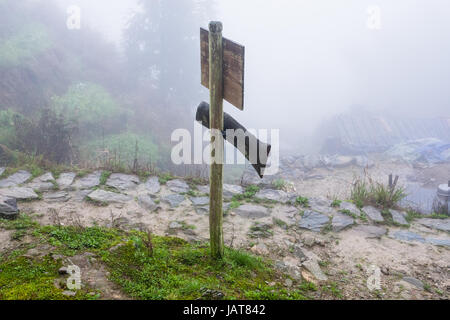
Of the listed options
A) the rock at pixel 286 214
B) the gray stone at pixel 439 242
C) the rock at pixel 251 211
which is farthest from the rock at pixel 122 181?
the gray stone at pixel 439 242

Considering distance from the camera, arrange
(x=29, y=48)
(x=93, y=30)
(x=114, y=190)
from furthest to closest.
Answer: (x=93, y=30), (x=29, y=48), (x=114, y=190)

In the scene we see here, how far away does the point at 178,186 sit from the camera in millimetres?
5902

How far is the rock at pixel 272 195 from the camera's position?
558cm

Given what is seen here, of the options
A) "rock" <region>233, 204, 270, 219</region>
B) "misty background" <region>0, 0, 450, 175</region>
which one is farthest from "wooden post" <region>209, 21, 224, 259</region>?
"misty background" <region>0, 0, 450, 175</region>

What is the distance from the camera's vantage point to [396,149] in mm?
13984

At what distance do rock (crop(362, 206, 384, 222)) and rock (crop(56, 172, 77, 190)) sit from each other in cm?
566

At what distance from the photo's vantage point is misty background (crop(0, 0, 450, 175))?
14469 mm

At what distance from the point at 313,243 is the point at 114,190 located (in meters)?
3.71

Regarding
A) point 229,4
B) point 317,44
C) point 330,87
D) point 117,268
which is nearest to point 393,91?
point 330,87

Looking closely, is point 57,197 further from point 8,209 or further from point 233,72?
point 233,72

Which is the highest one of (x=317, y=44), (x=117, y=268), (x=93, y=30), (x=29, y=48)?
(x=317, y=44)

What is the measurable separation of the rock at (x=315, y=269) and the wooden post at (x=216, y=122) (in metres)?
1.21

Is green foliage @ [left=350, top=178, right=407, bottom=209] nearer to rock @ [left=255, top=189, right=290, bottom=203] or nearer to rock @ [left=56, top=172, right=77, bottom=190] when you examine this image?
rock @ [left=255, top=189, right=290, bottom=203]
